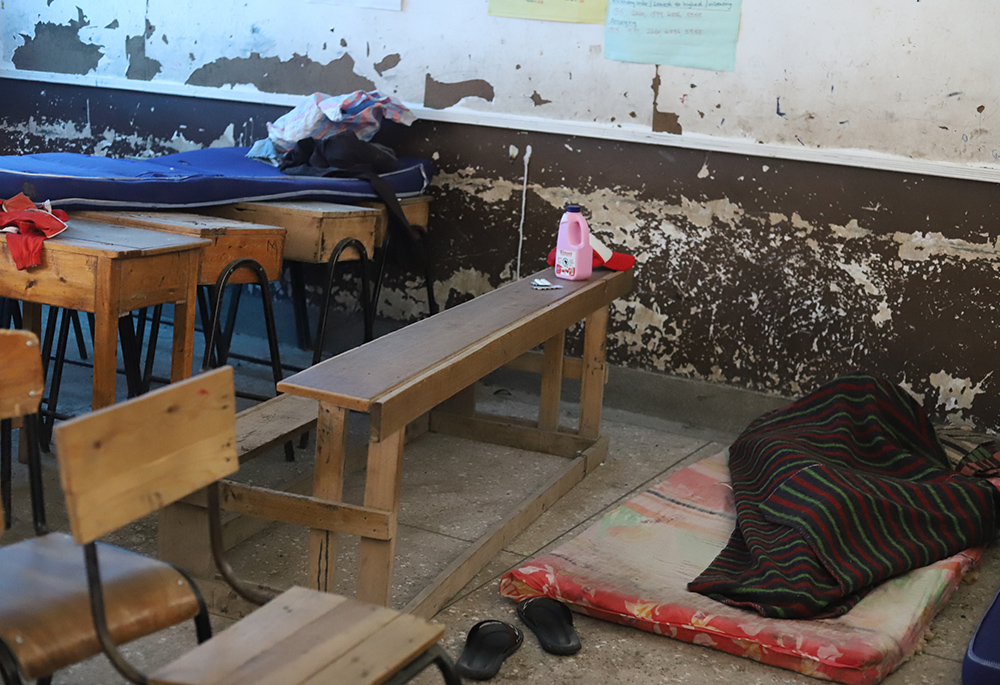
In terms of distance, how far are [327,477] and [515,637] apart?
561 mm

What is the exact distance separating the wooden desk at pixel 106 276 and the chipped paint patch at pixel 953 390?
2.50m

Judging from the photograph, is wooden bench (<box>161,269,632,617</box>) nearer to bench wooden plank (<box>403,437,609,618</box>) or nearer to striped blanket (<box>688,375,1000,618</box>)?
bench wooden plank (<box>403,437,609,618</box>)

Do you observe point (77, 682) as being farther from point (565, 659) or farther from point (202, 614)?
point (565, 659)

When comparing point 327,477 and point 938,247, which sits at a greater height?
point 938,247

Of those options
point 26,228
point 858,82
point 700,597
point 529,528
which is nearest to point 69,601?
point 26,228

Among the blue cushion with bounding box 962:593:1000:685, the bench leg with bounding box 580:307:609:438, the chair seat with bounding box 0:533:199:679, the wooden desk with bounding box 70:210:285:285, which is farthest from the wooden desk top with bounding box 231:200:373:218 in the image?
the blue cushion with bounding box 962:593:1000:685

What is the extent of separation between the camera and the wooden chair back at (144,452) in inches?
54.3

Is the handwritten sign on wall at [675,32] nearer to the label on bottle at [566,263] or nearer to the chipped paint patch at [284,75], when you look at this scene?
the label on bottle at [566,263]

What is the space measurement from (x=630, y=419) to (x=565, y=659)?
1.78 meters

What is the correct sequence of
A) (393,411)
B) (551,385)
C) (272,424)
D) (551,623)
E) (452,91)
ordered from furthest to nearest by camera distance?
1. (452,91)
2. (551,385)
3. (272,424)
4. (551,623)
5. (393,411)

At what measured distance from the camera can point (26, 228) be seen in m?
2.58

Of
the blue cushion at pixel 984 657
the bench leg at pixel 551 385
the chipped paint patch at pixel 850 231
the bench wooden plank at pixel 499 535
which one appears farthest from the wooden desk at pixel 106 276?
the chipped paint patch at pixel 850 231

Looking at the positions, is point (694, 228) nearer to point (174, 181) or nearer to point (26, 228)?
point (174, 181)

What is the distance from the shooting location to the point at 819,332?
12.3 ft
